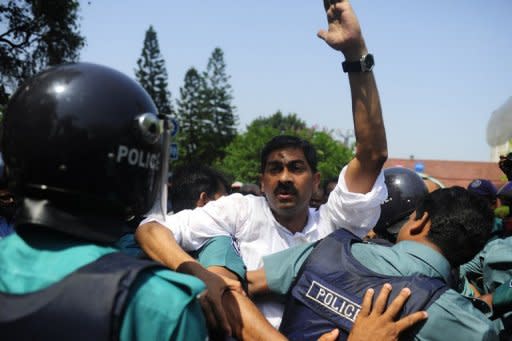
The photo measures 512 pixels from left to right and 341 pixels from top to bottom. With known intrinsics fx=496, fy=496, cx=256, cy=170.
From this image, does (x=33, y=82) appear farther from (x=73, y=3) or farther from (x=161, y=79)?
(x=161, y=79)

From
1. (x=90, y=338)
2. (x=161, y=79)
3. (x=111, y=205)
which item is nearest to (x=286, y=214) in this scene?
(x=111, y=205)

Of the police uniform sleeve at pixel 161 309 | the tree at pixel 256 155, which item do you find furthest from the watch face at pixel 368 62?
the tree at pixel 256 155

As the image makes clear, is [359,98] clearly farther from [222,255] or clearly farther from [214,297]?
[214,297]

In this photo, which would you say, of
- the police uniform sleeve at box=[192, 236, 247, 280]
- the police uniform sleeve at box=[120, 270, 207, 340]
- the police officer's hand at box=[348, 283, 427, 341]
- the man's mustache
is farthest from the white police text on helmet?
the man's mustache

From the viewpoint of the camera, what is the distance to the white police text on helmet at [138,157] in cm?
144

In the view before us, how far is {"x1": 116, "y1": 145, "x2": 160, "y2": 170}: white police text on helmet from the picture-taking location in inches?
56.6

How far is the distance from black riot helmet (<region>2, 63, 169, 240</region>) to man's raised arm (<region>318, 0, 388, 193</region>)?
3.25ft

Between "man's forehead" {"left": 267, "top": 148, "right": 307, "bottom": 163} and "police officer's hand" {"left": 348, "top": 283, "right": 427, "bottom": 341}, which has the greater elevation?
"man's forehead" {"left": 267, "top": 148, "right": 307, "bottom": 163}

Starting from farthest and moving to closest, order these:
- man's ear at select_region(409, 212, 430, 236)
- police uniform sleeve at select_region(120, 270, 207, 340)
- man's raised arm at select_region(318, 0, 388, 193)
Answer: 1. man's ear at select_region(409, 212, 430, 236)
2. man's raised arm at select_region(318, 0, 388, 193)
3. police uniform sleeve at select_region(120, 270, 207, 340)

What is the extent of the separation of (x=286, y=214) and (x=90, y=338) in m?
1.89

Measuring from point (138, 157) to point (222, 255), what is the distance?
97 cm

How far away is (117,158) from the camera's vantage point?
143 centimetres

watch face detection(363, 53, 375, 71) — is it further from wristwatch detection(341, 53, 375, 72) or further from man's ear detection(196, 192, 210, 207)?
man's ear detection(196, 192, 210, 207)

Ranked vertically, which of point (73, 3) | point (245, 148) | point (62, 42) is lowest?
point (245, 148)
